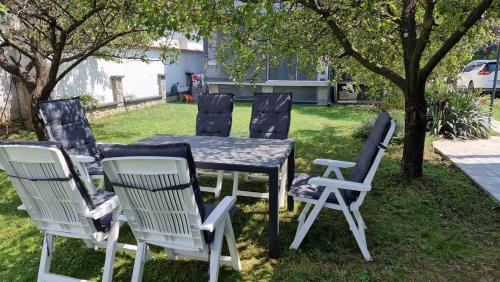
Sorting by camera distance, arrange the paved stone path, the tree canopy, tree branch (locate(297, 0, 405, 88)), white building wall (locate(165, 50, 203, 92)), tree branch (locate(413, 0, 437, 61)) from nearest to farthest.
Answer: the tree canopy < tree branch (locate(413, 0, 437, 61)) < tree branch (locate(297, 0, 405, 88)) < the paved stone path < white building wall (locate(165, 50, 203, 92))

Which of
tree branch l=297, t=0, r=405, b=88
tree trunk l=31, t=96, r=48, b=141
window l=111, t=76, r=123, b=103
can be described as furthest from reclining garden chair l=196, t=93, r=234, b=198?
window l=111, t=76, r=123, b=103

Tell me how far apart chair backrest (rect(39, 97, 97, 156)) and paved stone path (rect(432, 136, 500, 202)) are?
546 cm

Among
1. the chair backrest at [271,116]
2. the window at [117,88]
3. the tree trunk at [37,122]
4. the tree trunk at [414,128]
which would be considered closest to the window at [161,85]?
the window at [117,88]

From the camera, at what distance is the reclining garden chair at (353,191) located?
3349 mm

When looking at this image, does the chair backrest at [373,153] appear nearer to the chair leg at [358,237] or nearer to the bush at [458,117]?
the chair leg at [358,237]

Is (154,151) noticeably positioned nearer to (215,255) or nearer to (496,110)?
(215,255)

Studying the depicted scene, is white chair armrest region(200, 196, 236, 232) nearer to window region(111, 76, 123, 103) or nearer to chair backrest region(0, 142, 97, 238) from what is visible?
chair backrest region(0, 142, 97, 238)

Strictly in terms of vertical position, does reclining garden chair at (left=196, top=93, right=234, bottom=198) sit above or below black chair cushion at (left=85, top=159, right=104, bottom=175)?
above

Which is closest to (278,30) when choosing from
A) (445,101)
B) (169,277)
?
(169,277)

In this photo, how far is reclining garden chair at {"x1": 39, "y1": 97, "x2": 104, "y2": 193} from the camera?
468 centimetres

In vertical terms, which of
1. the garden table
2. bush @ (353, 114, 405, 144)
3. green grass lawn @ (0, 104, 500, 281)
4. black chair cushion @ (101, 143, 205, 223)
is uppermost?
black chair cushion @ (101, 143, 205, 223)

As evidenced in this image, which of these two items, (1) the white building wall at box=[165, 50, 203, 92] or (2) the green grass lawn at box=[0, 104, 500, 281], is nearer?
(2) the green grass lawn at box=[0, 104, 500, 281]

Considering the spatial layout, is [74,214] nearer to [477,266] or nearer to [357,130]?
[477,266]

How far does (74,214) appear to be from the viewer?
290 centimetres
